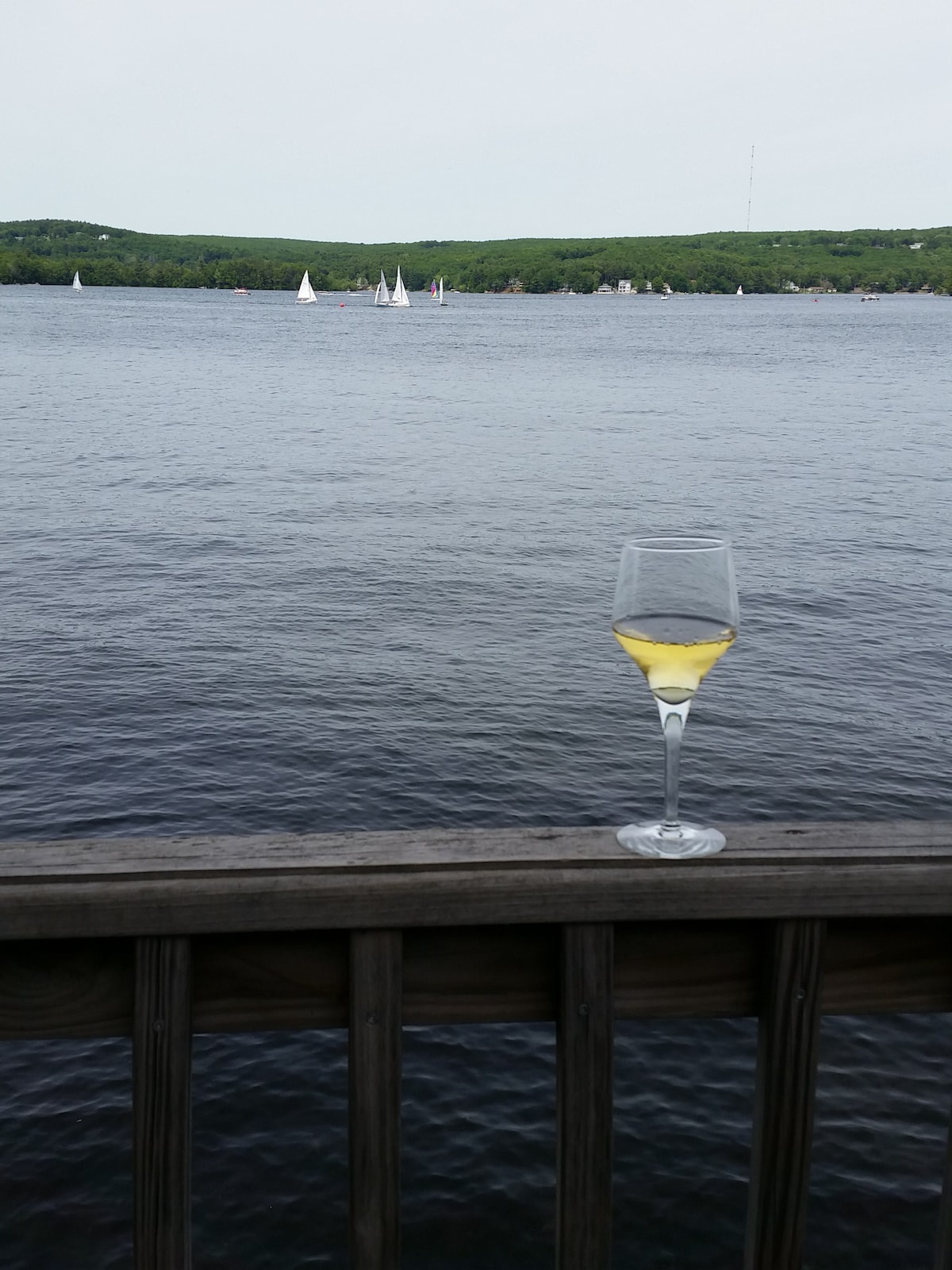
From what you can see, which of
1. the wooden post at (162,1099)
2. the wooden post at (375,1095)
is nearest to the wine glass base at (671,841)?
the wooden post at (375,1095)

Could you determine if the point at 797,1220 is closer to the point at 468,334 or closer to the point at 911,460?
the point at 911,460

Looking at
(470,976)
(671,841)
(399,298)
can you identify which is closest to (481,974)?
(470,976)

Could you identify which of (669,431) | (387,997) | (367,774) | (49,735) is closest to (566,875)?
(387,997)

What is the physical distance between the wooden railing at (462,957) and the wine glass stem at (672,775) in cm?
8

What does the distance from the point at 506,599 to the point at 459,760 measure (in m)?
6.80

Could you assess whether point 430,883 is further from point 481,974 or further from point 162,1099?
point 162,1099

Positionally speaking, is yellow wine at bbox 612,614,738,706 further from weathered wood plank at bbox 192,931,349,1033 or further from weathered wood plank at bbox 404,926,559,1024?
weathered wood plank at bbox 192,931,349,1033

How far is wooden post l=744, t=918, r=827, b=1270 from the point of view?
1570 mm

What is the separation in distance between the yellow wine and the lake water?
561 centimetres

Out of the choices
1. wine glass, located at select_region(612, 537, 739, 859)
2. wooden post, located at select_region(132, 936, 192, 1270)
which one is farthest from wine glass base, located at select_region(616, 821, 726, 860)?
wooden post, located at select_region(132, 936, 192, 1270)

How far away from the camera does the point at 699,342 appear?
93.7m

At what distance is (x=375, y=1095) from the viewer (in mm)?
1563

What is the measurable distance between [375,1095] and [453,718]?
11863 millimetres

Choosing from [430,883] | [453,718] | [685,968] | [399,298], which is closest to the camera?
[430,883]
